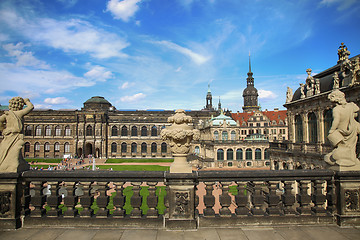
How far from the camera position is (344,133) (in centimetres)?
477

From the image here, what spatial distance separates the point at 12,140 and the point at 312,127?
22.0 metres

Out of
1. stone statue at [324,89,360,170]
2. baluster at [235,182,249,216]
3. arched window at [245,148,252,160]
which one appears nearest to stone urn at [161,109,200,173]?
baluster at [235,182,249,216]

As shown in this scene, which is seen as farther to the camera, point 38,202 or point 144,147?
point 144,147

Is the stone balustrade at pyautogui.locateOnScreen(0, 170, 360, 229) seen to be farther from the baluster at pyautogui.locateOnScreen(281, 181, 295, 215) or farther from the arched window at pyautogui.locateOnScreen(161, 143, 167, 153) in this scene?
the arched window at pyautogui.locateOnScreen(161, 143, 167, 153)

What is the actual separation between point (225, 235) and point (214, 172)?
121 cm

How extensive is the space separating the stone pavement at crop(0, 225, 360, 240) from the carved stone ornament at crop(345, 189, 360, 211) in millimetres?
390

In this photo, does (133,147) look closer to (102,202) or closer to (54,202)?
(54,202)

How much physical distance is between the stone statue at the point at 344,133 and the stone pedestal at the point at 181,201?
123 inches

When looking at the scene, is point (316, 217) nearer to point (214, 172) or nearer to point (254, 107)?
point (214, 172)

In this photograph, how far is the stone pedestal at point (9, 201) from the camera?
4.57 m

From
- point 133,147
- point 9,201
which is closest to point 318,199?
point 9,201

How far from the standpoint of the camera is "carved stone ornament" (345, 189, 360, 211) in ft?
15.4

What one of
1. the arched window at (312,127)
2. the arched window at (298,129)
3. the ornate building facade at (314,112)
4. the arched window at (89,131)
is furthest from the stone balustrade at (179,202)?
the arched window at (89,131)

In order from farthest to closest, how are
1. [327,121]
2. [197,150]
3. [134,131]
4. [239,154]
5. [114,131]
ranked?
[134,131] < [114,131] < [197,150] < [239,154] < [327,121]
